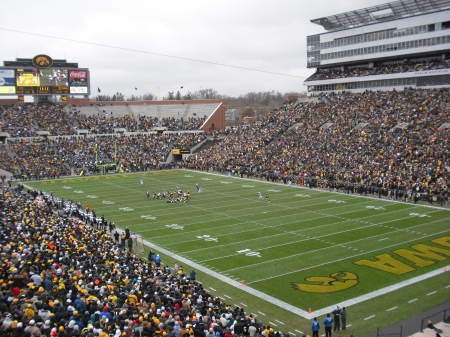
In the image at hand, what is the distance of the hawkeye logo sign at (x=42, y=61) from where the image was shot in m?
57.1

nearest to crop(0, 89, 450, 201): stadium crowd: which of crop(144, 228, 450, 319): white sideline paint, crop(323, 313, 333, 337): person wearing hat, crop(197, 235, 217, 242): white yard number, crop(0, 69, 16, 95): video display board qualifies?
crop(0, 69, 16, 95): video display board

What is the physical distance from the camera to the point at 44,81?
58.2 meters

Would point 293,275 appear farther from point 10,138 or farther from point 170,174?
point 10,138

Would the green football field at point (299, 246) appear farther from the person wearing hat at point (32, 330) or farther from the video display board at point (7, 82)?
the video display board at point (7, 82)

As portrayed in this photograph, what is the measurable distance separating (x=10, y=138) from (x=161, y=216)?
33.6m

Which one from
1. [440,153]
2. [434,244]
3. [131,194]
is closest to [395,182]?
[440,153]

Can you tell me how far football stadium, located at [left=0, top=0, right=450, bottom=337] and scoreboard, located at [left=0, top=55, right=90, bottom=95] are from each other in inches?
6.6

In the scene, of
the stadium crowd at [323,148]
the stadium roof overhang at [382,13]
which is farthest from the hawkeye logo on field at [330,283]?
the stadium roof overhang at [382,13]

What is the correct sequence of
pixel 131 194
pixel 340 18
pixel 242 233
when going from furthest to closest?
pixel 340 18, pixel 131 194, pixel 242 233

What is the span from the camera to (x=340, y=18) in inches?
2207

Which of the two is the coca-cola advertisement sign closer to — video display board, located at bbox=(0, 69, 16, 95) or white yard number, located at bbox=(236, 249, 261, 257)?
video display board, located at bbox=(0, 69, 16, 95)

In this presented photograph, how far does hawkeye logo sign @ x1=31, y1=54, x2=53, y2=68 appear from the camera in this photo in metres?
57.1

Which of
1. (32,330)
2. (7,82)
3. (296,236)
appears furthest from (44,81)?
(32,330)

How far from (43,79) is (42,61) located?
231 cm
